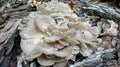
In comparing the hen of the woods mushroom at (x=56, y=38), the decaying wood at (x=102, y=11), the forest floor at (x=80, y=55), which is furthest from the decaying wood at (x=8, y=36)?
the decaying wood at (x=102, y=11)

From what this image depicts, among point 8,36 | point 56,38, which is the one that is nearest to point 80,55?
point 56,38

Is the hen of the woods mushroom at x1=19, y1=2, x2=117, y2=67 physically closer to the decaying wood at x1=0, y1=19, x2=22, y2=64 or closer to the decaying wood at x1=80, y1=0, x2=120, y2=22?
the decaying wood at x1=0, y1=19, x2=22, y2=64

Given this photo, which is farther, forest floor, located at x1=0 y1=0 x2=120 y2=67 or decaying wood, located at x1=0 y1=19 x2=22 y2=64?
decaying wood, located at x1=0 y1=19 x2=22 y2=64

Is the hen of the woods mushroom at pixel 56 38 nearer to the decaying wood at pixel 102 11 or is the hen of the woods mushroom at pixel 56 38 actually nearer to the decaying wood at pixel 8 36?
the decaying wood at pixel 8 36

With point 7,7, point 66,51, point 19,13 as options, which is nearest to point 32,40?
point 66,51

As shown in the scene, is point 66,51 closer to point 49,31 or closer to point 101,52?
point 49,31

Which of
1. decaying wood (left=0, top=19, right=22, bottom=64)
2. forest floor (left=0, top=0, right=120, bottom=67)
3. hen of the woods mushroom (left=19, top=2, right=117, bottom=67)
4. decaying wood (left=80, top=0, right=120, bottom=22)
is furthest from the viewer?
decaying wood (left=80, top=0, right=120, bottom=22)

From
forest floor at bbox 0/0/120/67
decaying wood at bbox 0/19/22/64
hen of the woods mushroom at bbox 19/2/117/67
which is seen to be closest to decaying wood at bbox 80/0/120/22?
forest floor at bbox 0/0/120/67
